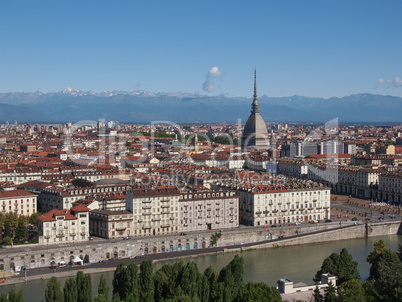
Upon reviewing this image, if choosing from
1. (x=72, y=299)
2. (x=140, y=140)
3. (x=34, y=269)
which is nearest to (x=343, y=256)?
(x=72, y=299)

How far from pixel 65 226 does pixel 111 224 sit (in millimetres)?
1310

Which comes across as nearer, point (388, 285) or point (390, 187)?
point (388, 285)

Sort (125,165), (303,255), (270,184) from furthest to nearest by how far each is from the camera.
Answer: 1. (125,165)
2. (270,184)
3. (303,255)

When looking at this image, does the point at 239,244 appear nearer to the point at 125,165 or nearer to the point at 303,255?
the point at 303,255

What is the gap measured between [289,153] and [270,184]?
993 inches

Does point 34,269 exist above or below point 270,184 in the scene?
below

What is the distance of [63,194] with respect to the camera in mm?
20359

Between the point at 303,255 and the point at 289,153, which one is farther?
the point at 289,153

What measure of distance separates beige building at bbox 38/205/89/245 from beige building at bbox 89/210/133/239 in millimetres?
486

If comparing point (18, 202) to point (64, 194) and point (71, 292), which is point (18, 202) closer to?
point (64, 194)

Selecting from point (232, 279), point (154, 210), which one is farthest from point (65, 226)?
point (232, 279)

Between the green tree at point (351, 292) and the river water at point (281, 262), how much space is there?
11.1 feet

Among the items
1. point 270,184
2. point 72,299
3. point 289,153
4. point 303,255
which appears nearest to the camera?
point 72,299

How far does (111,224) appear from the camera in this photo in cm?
1759
